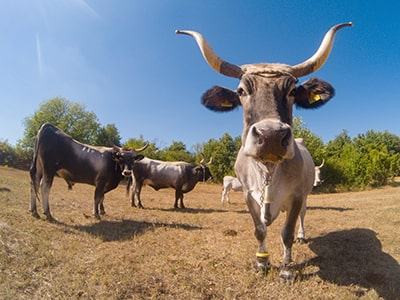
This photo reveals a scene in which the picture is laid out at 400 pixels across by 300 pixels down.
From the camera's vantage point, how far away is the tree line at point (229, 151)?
93.6 feet

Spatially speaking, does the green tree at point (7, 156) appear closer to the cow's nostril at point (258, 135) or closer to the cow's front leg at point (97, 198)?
the cow's front leg at point (97, 198)

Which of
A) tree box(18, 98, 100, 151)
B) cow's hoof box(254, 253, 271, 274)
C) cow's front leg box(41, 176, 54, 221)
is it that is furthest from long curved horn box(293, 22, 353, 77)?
tree box(18, 98, 100, 151)

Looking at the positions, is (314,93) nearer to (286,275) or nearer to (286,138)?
(286,138)

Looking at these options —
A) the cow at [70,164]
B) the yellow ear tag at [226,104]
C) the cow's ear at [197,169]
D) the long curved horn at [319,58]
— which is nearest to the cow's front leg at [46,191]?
the cow at [70,164]

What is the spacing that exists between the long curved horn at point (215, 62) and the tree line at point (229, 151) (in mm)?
27609

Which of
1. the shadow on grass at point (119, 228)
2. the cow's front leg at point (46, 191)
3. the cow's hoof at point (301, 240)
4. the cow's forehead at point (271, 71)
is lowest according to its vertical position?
the shadow on grass at point (119, 228)

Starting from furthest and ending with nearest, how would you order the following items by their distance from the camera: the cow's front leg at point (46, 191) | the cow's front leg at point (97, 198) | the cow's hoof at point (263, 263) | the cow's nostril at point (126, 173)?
the cow's nostril at point (126, 173)
the cow's front leg at point (97, 198)
the cow's front leg at point (46, 191)
the cow's hoof at point (263, 263)

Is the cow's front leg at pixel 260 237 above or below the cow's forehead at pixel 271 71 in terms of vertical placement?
below

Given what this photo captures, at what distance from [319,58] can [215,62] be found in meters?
1.58

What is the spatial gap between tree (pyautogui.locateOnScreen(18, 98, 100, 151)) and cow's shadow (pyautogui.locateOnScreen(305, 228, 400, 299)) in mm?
41998

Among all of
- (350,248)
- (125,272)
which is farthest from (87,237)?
(350,248)

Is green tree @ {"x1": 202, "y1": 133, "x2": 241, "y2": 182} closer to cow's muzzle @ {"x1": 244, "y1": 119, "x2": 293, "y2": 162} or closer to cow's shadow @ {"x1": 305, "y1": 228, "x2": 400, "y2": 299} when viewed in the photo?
cow's shadow @ {"x1": 305, "y1": 228, "x2": 400, "y2": 299}

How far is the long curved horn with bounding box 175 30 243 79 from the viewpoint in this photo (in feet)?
12.2

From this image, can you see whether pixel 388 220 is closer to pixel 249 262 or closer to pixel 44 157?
pixel 249 262
